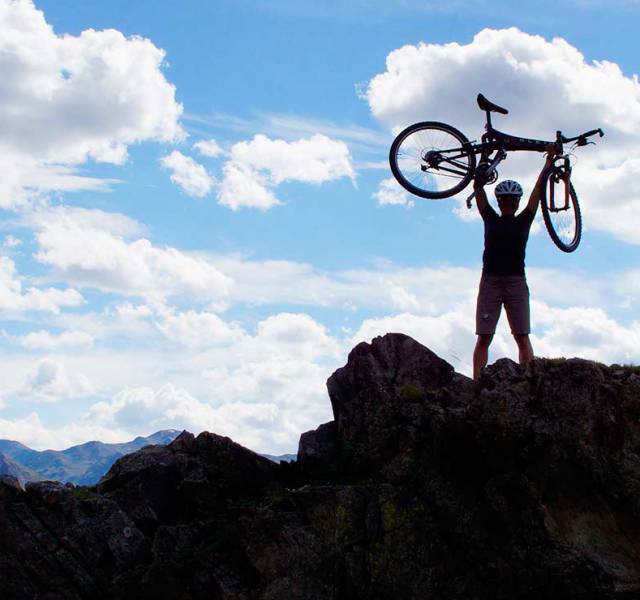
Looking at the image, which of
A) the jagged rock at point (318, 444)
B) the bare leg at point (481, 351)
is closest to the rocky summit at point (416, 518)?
the jagged rock at point (318, 444)

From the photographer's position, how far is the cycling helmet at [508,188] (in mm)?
20375

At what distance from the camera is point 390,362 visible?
67.1ft

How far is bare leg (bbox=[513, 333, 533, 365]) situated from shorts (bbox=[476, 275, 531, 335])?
164 millimetres

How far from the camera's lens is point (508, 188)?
20.4 metres

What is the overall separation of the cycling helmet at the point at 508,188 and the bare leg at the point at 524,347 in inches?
132

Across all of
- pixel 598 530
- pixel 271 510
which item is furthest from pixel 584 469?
pixel 271 510

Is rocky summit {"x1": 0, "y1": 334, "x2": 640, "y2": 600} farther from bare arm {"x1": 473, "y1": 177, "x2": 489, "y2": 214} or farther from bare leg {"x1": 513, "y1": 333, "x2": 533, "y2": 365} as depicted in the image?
bare arm {"x1": 473, "y1": 177, "x2": 489, "y2": 214}

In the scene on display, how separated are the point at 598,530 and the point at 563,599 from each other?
176 centimetres

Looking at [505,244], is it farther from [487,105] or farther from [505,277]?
[487,105]

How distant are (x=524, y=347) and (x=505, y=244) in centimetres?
248

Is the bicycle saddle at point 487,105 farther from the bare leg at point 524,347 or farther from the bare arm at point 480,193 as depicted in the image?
the bare leg at point 524,347

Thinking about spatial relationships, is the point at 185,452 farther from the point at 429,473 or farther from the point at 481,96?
the point at 481,96

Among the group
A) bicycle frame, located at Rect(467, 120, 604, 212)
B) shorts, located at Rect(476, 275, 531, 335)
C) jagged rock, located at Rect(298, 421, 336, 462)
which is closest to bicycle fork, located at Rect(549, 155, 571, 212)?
bicycle frame, located at Rect(467, 120, 604, 212)

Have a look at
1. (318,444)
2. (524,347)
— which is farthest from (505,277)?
(318,444)
